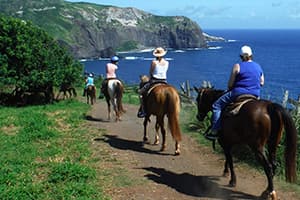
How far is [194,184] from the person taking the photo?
9086 mm

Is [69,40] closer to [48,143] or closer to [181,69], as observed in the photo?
[181,69]

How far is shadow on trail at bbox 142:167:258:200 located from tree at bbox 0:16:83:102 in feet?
42.5

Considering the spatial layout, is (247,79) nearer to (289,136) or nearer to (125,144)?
(289,136)

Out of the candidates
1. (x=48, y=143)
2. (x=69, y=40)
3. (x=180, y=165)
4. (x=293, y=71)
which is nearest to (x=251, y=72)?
(x=180, y=165)

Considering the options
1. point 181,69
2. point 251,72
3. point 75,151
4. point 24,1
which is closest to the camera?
point 251,72

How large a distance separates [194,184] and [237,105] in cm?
194

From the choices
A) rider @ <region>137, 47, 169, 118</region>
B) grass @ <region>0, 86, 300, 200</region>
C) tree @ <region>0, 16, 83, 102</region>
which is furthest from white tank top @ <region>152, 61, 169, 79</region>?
tree @ <region>0, 16, 83, 102</region>

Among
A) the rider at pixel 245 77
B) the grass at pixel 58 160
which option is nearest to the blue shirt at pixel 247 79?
the rider at pixel 245 77

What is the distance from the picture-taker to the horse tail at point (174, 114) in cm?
1087

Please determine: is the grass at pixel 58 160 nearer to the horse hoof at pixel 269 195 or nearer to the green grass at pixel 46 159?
the green grass at pixel 46 159

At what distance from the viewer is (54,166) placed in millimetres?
9773

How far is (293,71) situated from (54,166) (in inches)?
3269

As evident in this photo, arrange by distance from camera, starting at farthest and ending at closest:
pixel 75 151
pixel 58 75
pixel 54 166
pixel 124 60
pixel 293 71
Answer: pixel 124 60
pixel 293 71
pixel 58 75
pixel 75 151
pixel 54 166

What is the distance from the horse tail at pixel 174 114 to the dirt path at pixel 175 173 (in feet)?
2.14
